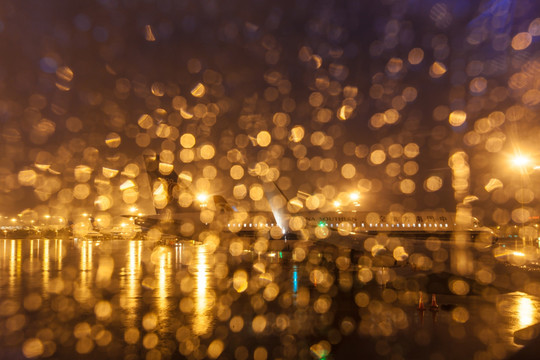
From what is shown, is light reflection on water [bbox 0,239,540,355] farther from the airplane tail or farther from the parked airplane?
the parked airplane

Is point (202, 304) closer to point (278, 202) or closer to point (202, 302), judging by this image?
Answer: point (202, 302)

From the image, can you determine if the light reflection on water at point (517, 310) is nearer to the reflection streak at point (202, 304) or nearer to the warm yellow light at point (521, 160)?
the warm yellow light at point (521, 160)

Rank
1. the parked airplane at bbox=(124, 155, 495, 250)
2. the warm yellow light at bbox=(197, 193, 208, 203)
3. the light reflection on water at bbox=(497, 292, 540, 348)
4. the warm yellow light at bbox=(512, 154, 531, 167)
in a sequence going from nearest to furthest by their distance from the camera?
1. the light reflection on water at bbox=(497, 292, 540, 348)
2. the warm yellow light at bbox=(512, 154, 531, 167)
3. the parked airplane at bbox=(124, 155, 495, 250)
4. the warm yellow light at bbox=(197, 193, 208, 203)

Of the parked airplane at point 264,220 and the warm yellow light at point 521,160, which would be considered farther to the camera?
the parked airplane at point 264,220

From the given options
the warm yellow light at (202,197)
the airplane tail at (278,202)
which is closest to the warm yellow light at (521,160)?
the airplane tail at (278,202)

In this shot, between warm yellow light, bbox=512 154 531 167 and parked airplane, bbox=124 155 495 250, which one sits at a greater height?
warm yellow light, bbox=512 154 531 167

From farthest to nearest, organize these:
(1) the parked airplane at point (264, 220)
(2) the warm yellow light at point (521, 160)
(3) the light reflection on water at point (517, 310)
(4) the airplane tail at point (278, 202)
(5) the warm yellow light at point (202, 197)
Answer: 1. (5) the warm yellow light at point (202, 197)
2. (1) the parked airplane at point (264, 220)
3. (4) the airplane tail at point (278, 202)
4. (2) the warm yellow light at point (521, 160)
5. (3) the light reflection on water at point (517, 310)

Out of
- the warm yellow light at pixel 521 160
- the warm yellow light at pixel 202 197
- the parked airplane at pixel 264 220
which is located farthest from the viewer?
the warm yellow light at pixel 202 197

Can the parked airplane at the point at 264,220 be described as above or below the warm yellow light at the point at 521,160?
below

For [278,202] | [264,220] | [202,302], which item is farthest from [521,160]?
[264,220]

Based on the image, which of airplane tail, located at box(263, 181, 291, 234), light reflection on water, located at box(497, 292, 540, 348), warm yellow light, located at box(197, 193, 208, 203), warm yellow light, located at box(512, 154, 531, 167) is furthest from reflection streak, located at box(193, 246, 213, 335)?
warm yellow light, located at box(197, 193, 208, 203)

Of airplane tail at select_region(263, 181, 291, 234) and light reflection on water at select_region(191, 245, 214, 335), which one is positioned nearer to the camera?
light reflection on water at select_region(191, 245, 214, 335)

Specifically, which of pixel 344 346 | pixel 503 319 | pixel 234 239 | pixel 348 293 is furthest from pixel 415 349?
pixel 234 239

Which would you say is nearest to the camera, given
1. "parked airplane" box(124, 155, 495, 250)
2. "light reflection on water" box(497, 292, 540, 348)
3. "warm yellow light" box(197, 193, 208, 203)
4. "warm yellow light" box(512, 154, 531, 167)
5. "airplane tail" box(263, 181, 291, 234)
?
"light reflection on water" box(497, 292, 540, 348)
